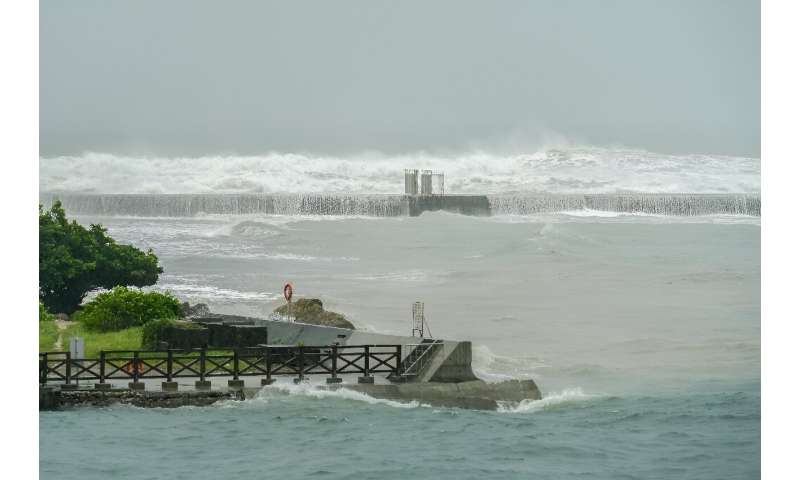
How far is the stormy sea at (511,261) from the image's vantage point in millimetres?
19516

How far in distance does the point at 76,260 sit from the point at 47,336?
124 centimetres

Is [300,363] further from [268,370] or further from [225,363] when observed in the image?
[225,363]

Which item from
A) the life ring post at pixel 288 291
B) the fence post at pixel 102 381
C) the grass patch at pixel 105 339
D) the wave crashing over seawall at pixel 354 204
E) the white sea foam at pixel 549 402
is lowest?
the white sea foam at pixel 549 402

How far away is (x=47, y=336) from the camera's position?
19562 mm

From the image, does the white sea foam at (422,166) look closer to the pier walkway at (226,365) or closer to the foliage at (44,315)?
the foliage at (44,315)

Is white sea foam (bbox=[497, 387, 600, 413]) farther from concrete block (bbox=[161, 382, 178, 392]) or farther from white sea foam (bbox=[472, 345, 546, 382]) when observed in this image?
concrete block (bbox=[161, 382, 178, 392])

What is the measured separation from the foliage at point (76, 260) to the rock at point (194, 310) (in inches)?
21.8

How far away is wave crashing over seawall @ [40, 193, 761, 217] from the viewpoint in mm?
20094

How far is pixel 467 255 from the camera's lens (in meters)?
20.5

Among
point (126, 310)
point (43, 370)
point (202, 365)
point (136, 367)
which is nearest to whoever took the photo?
point (43, 370)

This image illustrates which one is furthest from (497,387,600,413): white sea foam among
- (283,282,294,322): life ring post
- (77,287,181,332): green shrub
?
(77,287,181,332): green shrub

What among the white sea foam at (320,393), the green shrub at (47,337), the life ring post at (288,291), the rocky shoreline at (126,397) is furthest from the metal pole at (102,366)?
the life ring post at (288,291)

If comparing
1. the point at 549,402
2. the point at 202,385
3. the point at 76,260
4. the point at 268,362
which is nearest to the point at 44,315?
the point at 76,260

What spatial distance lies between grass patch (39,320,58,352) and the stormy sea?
4.63 ft
